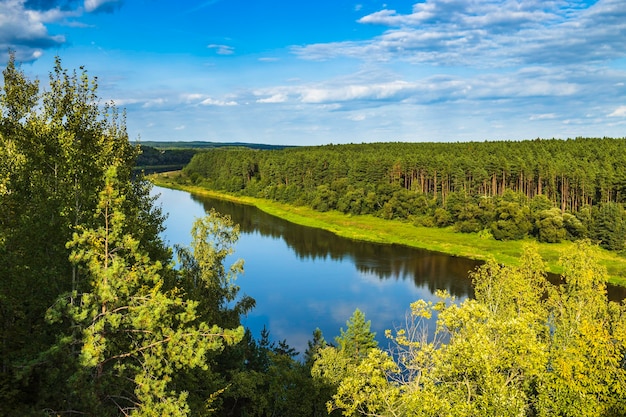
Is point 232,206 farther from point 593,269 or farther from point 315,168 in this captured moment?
point 593,269

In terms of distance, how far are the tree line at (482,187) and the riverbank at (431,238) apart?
8.05ft

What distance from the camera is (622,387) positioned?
53.9 ft

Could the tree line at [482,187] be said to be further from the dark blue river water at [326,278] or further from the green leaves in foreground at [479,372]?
the green leaves in foreground at [479,372]

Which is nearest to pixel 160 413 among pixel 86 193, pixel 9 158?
pixel 86 193

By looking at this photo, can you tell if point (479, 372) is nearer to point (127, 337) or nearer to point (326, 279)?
point (127, 337)

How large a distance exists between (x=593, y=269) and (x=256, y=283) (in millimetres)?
32956

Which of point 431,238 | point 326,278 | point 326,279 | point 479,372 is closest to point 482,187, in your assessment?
point 431,238

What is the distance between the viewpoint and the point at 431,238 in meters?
76.6

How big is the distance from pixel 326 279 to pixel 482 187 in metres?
58.6

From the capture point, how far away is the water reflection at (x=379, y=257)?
55.1m

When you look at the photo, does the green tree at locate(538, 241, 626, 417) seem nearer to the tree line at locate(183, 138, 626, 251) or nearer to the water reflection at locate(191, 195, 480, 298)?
the water reflection at locate(191, 195, 480, 298)

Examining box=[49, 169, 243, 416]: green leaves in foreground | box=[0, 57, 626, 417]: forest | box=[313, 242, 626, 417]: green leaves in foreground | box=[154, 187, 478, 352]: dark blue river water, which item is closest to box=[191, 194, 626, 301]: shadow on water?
box=[154, 187, 478, 352]: dark blue river water

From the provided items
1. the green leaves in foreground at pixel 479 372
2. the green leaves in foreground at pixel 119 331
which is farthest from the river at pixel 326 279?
the green leaves in foreground at pixel 479 372

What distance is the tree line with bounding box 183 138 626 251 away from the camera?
7300 centimetres
